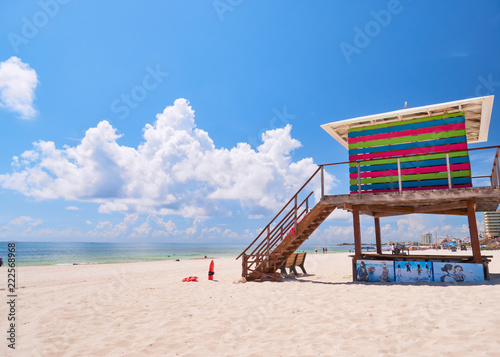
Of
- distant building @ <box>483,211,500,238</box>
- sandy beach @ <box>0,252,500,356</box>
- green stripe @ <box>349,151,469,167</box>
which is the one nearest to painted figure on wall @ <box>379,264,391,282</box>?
sandy beach @ <box>0,252,500,356</box>

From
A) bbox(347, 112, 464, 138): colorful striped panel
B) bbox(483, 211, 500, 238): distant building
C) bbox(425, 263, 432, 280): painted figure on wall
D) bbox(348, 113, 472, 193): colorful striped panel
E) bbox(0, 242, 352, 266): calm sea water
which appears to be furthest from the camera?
bbox(483, 211, 500, 238): distant building

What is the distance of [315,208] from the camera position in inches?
447

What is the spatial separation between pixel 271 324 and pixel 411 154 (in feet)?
27.8

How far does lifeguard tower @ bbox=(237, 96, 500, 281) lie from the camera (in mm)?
9953

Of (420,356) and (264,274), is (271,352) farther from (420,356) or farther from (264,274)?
(264,274)

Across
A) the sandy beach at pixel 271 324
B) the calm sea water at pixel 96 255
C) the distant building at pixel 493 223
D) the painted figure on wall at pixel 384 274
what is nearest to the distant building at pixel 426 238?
the distant building at pixel 493 223

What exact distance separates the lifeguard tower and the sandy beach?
2534 millimetres

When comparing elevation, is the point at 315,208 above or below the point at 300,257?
above

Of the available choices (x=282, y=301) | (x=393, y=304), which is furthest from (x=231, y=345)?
(x=393, y=304)

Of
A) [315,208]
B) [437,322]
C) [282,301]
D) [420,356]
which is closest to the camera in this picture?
[420,356]

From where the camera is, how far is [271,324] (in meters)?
5.55

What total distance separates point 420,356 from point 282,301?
12.8 ft

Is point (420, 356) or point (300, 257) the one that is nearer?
point (420, 356)

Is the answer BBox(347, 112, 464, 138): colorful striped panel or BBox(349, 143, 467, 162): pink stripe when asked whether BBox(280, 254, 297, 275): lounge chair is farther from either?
BBox(347, 112, 464, 138): colorful striped panel
